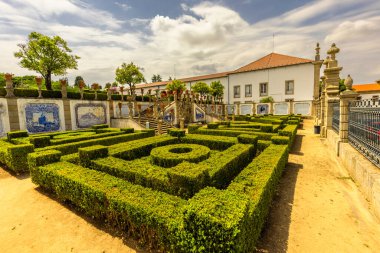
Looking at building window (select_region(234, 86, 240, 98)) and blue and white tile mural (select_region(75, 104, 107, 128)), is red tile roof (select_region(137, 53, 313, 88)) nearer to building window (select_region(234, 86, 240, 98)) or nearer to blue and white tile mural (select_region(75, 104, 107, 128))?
building window (select_region(234, 86, 240, 98))

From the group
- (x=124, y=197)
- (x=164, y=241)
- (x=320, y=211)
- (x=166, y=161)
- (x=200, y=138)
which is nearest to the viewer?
(x=164, y=241)

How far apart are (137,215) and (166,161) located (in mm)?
3519

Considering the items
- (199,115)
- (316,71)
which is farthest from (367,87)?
(199,115)

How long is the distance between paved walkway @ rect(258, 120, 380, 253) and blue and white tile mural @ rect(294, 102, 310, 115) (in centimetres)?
2943

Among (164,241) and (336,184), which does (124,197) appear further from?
(336,184)

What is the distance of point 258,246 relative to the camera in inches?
162

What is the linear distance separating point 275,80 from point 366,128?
37040 mm

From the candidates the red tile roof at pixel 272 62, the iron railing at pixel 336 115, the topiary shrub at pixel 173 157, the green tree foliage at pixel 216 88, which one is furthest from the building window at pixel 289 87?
the topiary shrub at pixel 173 157

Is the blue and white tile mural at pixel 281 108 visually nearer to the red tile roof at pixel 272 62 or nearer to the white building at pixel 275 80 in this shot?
the white building at pixel 275 80

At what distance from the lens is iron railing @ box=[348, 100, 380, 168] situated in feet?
20.2

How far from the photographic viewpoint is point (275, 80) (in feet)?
133

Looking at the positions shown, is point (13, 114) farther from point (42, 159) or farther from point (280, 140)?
point (280, 140)

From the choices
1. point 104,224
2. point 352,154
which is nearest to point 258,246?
point 104,224

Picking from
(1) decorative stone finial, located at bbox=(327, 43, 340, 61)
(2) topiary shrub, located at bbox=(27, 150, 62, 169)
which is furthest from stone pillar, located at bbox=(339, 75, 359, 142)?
(2) topiary shrub, located at bbox=(27, 150, 62, 169)
